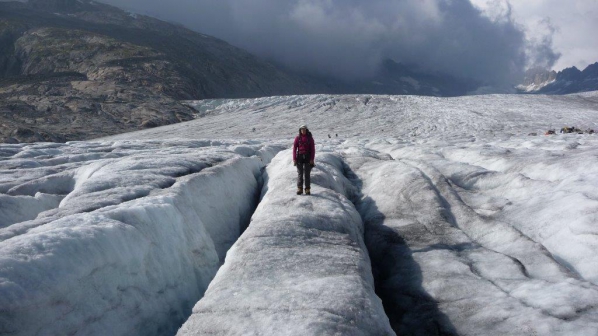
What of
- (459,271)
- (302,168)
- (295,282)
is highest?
(302,168)

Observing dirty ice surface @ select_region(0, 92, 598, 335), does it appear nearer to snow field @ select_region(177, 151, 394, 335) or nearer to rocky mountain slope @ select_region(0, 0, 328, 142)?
snow field @ select_region(177, 151, 394, 335)

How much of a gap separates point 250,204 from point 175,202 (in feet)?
18.2

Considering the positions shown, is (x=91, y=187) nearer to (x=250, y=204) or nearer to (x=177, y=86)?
(x=250, y=204)

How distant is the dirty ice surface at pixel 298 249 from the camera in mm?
7195

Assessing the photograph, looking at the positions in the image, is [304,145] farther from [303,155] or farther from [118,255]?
[118,255]

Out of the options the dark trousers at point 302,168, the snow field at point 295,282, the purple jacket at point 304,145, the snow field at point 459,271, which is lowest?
the snow field at point 459,271

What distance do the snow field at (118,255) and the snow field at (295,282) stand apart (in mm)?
1568

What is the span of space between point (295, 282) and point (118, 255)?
12.1 ft

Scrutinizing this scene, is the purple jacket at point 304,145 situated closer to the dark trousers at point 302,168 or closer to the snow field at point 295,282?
the dark trousers at point 302,168

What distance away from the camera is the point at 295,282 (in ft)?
26.4

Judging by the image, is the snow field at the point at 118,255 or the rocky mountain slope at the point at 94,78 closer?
the snow field at the point at 118,255

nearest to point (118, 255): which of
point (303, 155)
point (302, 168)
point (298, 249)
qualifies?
point (298, 249)


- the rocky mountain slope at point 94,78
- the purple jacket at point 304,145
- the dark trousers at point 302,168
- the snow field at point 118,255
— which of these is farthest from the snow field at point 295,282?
the rocky mountain slope at point 94,78

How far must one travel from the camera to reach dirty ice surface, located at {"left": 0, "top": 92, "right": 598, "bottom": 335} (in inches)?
283
